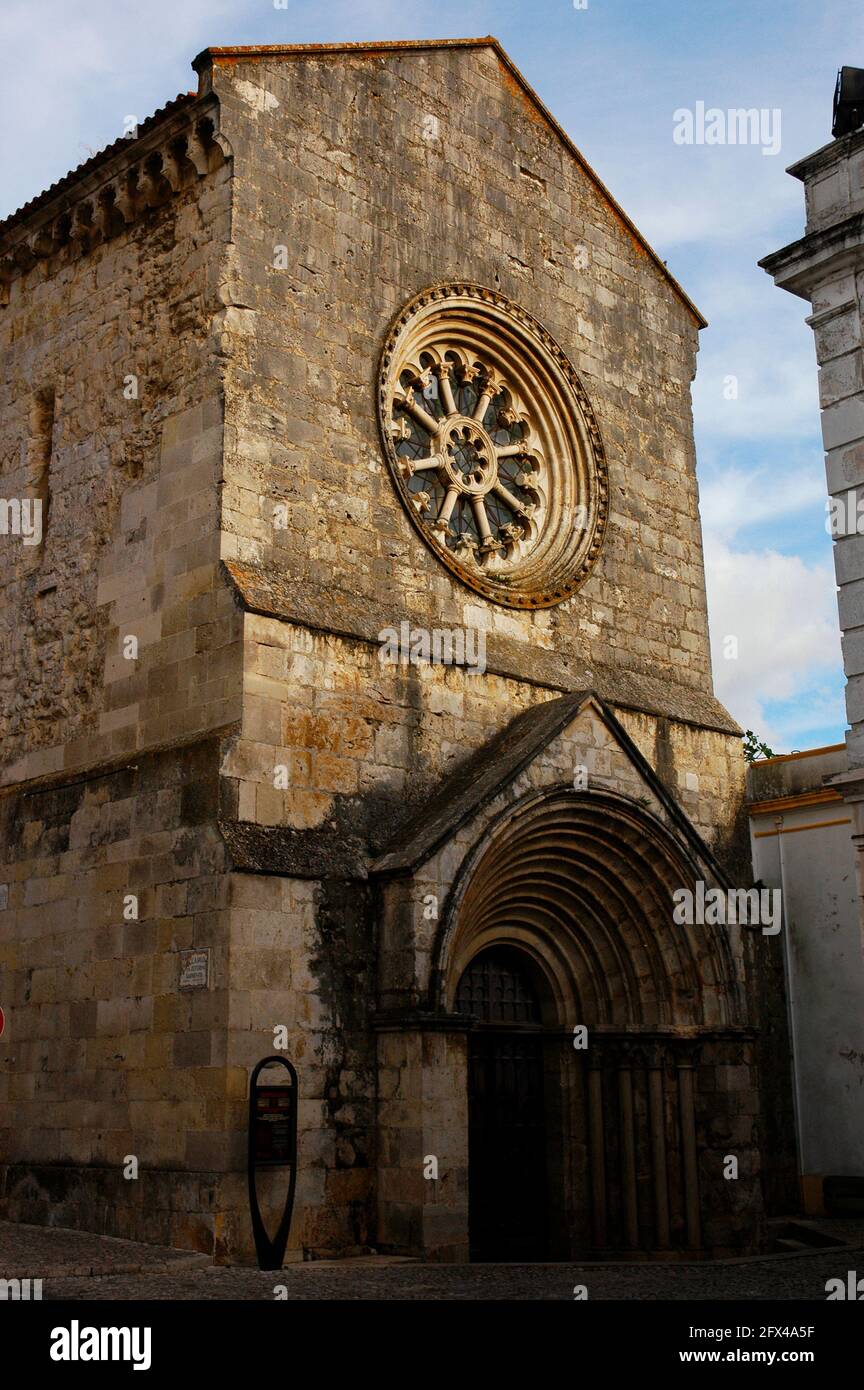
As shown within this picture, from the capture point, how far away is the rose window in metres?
14.0

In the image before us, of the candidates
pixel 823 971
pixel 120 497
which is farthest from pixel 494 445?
pixel 823 971

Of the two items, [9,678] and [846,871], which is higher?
[9,678]

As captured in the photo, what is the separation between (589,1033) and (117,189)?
8.93m

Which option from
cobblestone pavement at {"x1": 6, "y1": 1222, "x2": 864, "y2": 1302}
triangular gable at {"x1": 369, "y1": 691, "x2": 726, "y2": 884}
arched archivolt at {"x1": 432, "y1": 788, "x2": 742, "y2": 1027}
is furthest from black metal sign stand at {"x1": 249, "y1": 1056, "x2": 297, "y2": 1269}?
arched archivolt at {"x1": 432, "y1": 788, "x2": 742, "y2": 1027}

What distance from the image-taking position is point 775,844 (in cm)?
1586

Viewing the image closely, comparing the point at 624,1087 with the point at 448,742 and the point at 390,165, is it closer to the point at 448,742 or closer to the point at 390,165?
the point at 448,742

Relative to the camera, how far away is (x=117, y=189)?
13.4 meters

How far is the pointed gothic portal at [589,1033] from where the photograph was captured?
1296 cm

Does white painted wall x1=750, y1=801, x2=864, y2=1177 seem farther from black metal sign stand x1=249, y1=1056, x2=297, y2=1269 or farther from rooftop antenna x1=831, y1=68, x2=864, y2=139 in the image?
black metal sign stand x1=249, y1=1056, x2=297, y2=1269

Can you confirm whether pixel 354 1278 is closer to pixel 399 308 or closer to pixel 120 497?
pixel 120 497

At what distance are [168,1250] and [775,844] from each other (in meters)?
8.29

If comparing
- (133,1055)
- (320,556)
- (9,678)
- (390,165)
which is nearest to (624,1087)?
(133,1055)

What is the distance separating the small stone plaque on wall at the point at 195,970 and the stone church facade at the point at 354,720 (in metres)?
0.04

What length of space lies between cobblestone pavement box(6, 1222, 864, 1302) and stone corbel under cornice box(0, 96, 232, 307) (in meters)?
8.82
